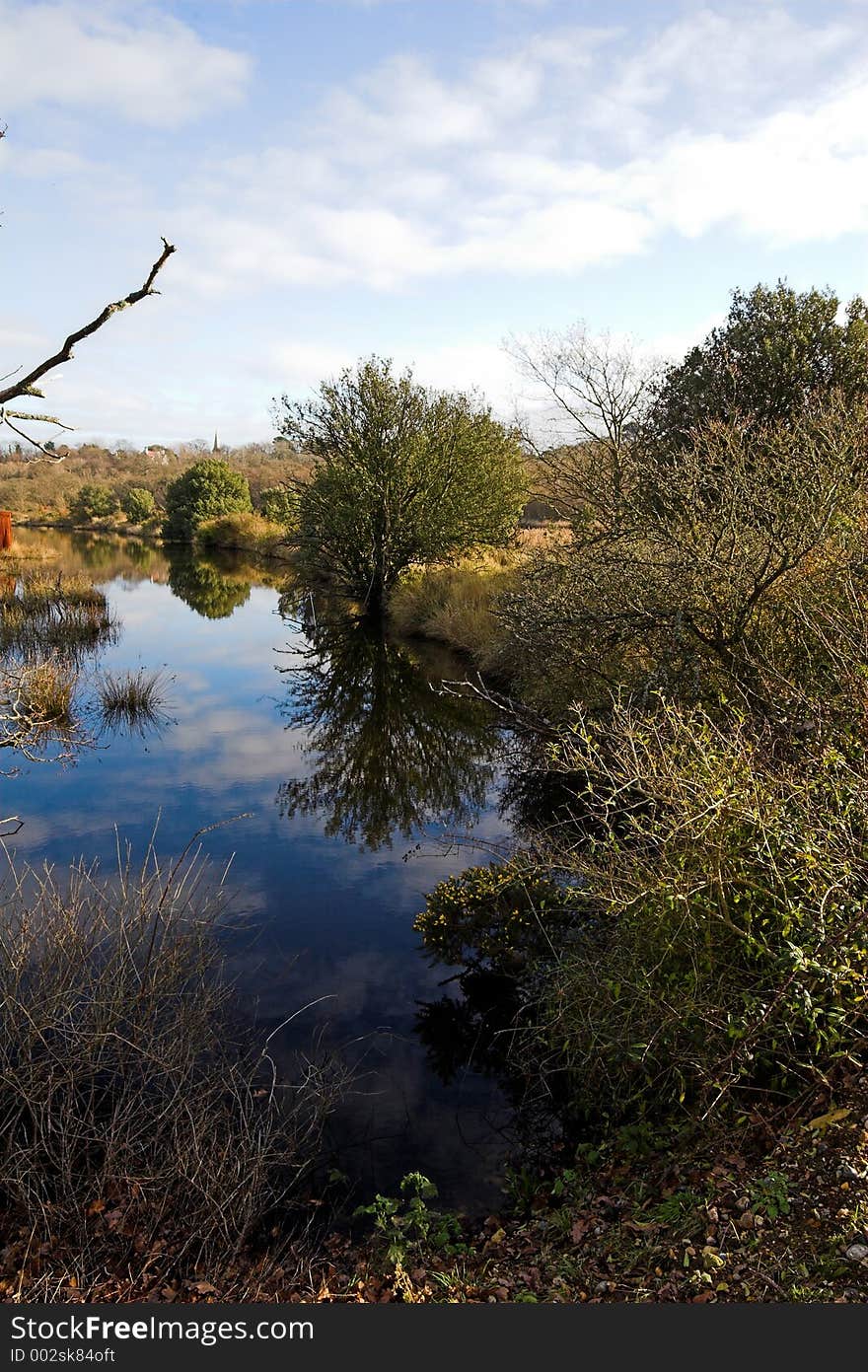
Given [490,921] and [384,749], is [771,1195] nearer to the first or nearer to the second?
[490,921]

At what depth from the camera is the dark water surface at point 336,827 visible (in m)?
6.46

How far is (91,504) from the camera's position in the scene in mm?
84688

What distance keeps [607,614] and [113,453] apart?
127268mm

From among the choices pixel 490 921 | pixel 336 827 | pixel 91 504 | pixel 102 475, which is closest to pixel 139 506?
pixel 91 504

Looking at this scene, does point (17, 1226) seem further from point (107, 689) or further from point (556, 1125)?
point (107, 689)

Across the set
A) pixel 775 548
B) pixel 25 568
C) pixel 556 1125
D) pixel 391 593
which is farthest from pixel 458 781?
pixel 25 568

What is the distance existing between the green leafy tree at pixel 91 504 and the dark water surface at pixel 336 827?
6623 cm

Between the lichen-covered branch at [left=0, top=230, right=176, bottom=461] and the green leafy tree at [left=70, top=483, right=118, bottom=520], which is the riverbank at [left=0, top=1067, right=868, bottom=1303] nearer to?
the lichen-covered branch at [left=0, top=230, right=176, bottom=461]

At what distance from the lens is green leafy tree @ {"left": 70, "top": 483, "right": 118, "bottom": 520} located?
277 feet

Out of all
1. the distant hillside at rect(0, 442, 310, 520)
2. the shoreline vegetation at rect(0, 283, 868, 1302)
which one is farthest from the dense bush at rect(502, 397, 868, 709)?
the distant hillside at rect(0, 442, 310, 520)

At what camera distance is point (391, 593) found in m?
30.5

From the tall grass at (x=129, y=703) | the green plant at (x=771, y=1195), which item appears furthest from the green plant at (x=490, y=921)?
the tall grass at (x=129, y=703)

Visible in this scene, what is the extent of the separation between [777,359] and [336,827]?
15470 millimetres

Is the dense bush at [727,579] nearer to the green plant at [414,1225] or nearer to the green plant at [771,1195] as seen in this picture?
the green plant at [771,1195]
